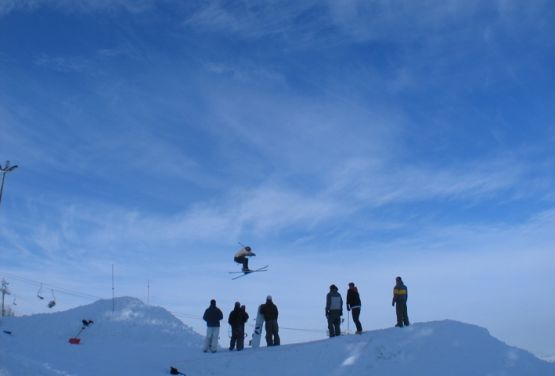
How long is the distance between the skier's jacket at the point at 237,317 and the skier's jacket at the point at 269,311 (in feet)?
2.91

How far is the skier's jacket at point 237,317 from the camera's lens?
19859 mm

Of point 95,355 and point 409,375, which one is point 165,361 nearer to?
point 95,355

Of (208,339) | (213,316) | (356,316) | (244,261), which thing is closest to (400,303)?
(356,316)

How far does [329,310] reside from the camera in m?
19.1

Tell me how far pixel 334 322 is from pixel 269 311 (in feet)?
8.06

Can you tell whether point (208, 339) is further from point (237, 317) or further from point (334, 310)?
point (334, 310)

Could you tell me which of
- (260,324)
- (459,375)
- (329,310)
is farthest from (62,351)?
(459,375)

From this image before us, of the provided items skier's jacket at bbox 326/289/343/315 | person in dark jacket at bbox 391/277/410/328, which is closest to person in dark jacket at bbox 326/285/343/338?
skier's jacket at bbox 326/289/343/315

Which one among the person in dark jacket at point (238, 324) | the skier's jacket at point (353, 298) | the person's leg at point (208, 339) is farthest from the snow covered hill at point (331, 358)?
the skier's jacket at point (353, 298)

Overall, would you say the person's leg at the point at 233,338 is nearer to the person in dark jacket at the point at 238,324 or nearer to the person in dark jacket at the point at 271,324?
the person in dark jacket at the point at 238,324

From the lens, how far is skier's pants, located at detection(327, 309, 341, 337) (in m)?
19.1

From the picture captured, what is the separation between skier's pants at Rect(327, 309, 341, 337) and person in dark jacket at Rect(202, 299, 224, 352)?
13.9 ft

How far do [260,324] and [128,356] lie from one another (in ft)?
16.3

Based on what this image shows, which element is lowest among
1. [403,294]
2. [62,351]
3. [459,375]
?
[459,375]
